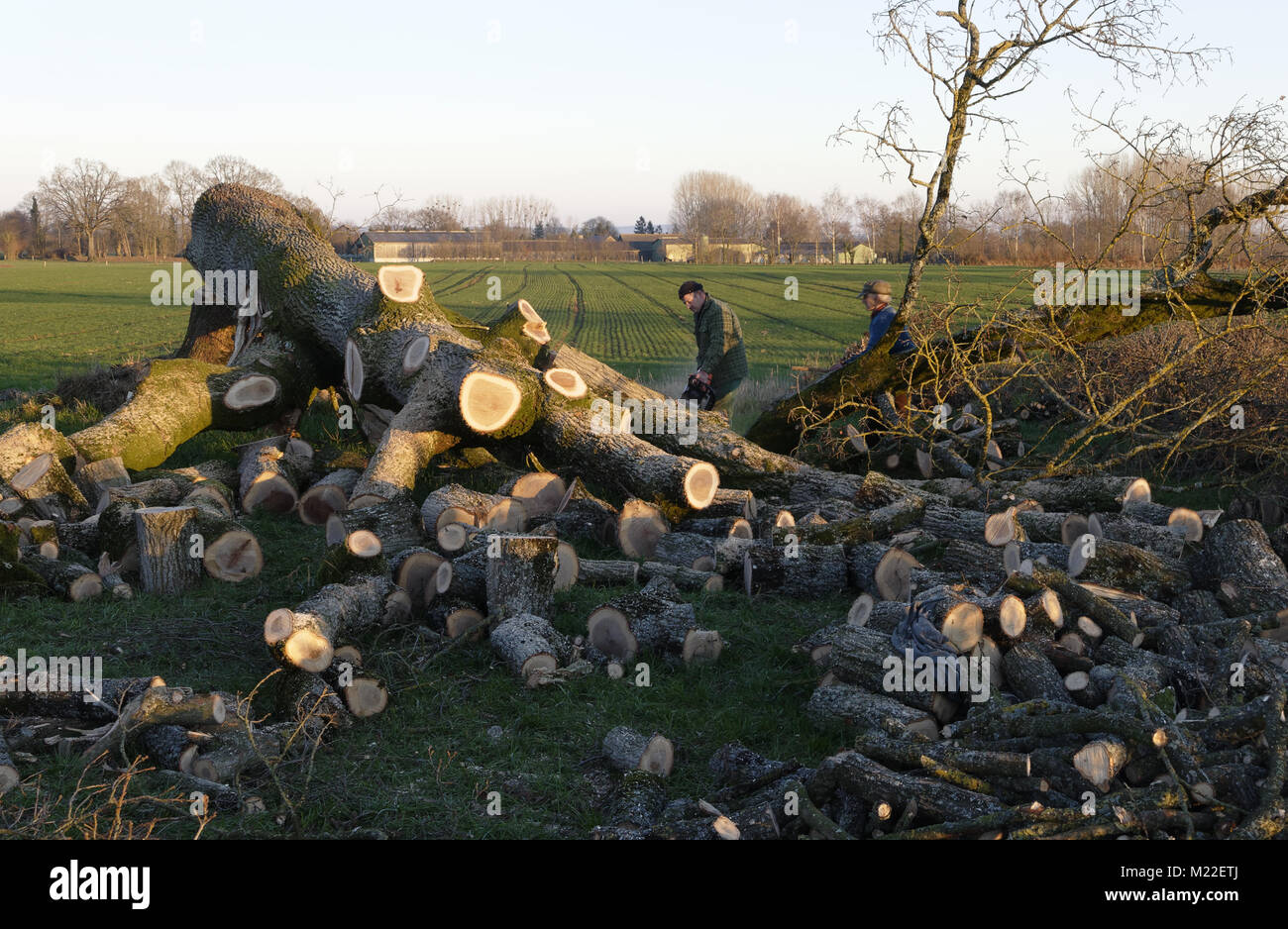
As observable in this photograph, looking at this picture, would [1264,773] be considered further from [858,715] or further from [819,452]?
[819,452]

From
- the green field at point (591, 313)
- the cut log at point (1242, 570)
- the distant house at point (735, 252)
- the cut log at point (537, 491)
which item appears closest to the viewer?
the cut log at point (1242, 570)

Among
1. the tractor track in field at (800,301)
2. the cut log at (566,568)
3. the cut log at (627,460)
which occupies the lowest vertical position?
the cut log at (566,568)

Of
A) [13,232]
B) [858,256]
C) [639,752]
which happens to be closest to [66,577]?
[639,752]

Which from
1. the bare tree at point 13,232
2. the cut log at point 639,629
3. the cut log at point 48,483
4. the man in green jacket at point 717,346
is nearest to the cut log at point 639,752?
the cut log at point 639,629

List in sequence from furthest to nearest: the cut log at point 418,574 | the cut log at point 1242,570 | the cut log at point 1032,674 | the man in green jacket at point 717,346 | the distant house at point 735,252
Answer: the distant house at point 735,252
the man in green jacket at point 717,346
the cut log at point 418,574
the cut log at point 1242,570
the cut log at point 1032,674

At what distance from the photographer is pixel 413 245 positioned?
9394cm

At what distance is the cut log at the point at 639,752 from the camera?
174 inches

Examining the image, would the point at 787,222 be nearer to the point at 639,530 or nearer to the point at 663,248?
the point at 663,248

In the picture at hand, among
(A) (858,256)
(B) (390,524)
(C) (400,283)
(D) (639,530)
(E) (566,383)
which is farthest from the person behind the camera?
(A) (858,256)

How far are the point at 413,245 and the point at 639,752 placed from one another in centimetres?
9485

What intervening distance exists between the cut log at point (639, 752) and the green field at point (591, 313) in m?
5.10

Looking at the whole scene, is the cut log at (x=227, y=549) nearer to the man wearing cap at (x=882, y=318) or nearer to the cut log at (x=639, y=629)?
the cut log at (x=639, y=629)

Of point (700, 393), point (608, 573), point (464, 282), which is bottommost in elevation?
point (608, 573)

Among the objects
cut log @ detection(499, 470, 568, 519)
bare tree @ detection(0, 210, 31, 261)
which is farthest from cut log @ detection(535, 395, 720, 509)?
bare tree @ detection(0, 210, 31, 261)
